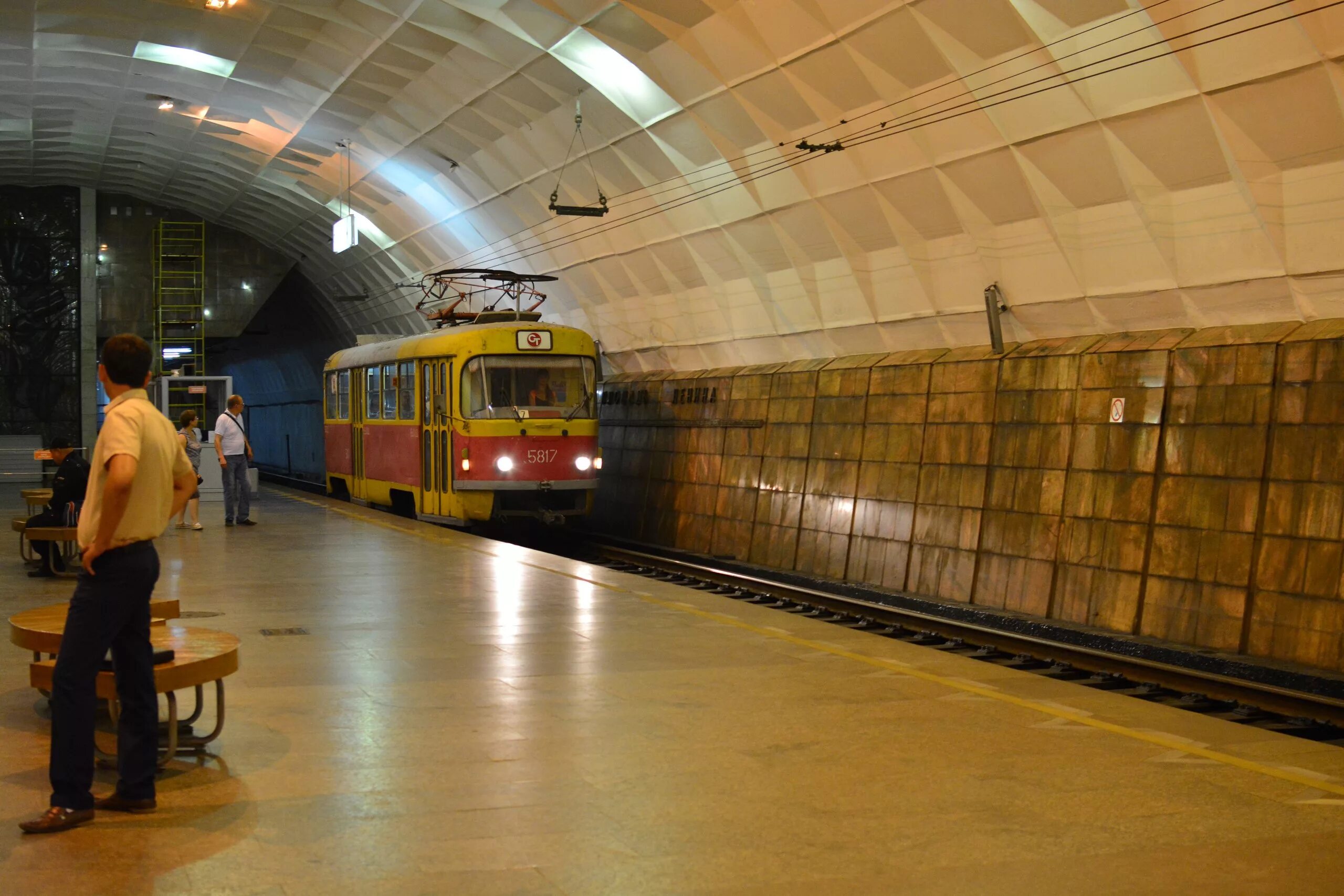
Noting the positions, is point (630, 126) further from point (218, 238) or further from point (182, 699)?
point (218, 238)

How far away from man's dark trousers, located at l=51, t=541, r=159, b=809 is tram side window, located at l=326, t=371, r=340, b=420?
20987mm

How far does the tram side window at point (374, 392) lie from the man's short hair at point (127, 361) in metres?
17.2

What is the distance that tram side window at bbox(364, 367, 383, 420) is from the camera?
22469mm

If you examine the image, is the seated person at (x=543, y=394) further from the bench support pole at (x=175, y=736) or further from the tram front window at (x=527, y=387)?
the bench support pole at (x=175, y=736)

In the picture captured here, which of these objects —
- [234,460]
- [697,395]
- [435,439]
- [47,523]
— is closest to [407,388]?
[435,439]

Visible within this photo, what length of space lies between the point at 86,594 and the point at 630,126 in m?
14.5

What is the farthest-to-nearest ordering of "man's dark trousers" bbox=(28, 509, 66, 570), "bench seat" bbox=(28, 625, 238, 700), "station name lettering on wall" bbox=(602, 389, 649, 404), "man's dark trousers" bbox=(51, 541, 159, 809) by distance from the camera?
"station name lettering on wall" bbox=(602, 389, 649, 404) → "man's dark trousers" bbox=(28, 509, 66, 570) → "bench seat" bbox=(28, 625, 238, 700) → "man's dark trousers" bbox=(51, 541, 159, 809)

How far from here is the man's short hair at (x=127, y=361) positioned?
525cm

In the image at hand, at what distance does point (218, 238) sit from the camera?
38.2 meters

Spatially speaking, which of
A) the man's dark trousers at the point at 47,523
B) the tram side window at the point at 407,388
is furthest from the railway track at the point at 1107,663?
the tram side window at the point at 407,388

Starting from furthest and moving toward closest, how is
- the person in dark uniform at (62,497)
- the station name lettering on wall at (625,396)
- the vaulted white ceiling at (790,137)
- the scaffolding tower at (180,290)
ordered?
the scaffolding tower at (180,290) → the station name lettering on wall at (625,396) → the person in dark uniform at (62,497) → the vaulted white ceiling at (790,137)

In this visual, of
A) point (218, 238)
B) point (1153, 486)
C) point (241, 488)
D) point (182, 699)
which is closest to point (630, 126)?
point (241, 488)

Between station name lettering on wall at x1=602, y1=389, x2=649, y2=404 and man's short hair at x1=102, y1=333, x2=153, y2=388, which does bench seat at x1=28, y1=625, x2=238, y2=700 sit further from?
station name lettering on wall at x1=602, y1=389, x2=649, y2=404

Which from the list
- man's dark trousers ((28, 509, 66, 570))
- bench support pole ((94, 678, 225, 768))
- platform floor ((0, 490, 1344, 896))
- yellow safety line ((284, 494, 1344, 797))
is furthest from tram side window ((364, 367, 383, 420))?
bench support pole ((94, 678, 225, 768))
